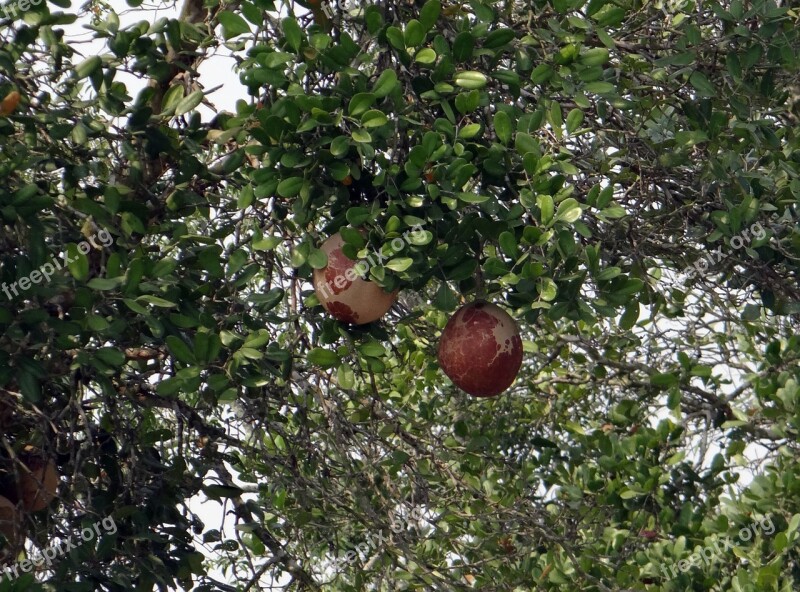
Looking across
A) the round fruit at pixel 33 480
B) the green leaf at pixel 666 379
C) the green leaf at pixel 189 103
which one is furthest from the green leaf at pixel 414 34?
the green leaf at pixel 666 379

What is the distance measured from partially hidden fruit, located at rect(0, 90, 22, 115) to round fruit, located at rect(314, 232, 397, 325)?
849 mm

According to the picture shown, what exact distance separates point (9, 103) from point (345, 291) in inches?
37.8

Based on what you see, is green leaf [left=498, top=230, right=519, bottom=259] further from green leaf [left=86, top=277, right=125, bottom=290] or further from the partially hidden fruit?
the partially hidden fruit

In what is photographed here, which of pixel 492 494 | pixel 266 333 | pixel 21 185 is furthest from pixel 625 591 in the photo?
pixel 21 185

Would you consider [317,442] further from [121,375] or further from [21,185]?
[21,185]

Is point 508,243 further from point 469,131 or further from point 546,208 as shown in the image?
point 469,131

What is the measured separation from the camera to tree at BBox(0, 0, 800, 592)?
2.39 metres

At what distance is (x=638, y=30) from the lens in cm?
312

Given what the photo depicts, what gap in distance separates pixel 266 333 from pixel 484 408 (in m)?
2.45

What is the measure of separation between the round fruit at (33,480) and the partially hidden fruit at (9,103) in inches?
37.9

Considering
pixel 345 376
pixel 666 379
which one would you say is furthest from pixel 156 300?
pixel 666 379

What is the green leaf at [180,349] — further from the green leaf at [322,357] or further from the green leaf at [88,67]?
the green leaf at [88,67]

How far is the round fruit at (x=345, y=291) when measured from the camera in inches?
96.2

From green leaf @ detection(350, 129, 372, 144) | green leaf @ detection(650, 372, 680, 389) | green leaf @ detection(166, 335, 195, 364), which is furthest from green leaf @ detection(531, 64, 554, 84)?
green leaf @ detection(650, 372, 680, 389)
